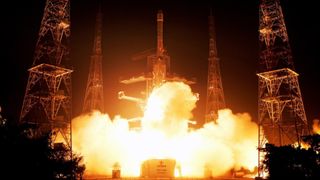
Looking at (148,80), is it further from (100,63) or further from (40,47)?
(40,47)

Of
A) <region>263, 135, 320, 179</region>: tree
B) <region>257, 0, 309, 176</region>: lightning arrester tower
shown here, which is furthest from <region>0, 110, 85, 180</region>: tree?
<region>257, 0, 309, 176</region>: lightning arrester tower

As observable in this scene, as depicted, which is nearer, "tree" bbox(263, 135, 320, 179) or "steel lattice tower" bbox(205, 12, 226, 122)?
"tree" bbox(263, 135, 320, 179)

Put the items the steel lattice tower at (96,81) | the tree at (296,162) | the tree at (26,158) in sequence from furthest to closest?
the steel lattice tower at (96,81)
the tree at (296,162)
the tree at (26,158)

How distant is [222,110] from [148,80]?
8845 millimetres

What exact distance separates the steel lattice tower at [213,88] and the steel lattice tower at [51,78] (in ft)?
60.2

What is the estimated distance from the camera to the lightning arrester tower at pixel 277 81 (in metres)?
40.5

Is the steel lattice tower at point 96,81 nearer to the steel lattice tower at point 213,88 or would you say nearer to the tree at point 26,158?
the steel lattice tower at point 213,88

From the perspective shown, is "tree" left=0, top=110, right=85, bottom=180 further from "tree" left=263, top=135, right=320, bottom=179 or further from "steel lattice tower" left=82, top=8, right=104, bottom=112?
"steel lattice tower" left=82, top=8, right=104, bottom=112

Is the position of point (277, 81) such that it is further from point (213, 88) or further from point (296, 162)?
point (296, 162)

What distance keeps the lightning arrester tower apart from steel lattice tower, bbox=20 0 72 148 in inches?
681

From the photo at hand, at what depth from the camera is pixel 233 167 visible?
48.1 metres

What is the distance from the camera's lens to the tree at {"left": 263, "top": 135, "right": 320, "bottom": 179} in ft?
77.0

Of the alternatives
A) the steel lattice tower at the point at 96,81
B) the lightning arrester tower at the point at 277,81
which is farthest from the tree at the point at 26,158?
the steel lattice tower at the point at 96,81

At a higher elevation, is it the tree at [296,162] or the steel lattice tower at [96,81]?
the steel lattice tower at [96,81]
